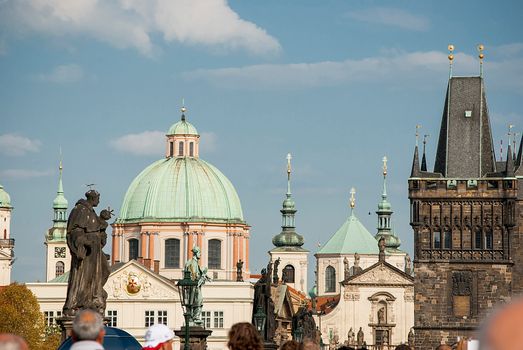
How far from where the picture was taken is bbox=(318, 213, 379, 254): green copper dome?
15025 cm

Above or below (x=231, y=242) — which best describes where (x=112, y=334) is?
below

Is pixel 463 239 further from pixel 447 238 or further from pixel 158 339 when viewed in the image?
pixel 158 339

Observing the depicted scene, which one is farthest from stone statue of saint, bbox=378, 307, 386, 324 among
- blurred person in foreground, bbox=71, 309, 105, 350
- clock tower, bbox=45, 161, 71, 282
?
blurred person in foreground, bbox=71, 309, 105, 350

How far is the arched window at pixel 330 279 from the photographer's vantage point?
148675 millimetres

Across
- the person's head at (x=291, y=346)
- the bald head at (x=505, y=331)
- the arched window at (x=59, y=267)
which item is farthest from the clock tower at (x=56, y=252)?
the bald head at (x=505, y=331)

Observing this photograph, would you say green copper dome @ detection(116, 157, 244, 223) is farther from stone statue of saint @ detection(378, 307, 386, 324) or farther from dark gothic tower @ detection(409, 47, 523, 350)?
dark gothic tower @ detection(409, 47, 523, 350)

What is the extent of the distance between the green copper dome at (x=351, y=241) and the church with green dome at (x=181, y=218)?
119 ft

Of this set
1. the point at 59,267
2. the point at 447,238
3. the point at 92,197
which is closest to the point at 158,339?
the point at 92,197

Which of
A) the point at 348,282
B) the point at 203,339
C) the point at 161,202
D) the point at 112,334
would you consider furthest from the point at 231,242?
the point at 112,334

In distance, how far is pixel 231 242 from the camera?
4333 inches

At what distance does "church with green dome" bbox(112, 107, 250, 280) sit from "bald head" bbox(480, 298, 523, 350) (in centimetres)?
10139

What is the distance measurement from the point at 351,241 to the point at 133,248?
1703 inches

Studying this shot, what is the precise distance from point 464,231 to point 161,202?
3053 cm

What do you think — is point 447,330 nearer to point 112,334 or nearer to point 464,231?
point 464,231
